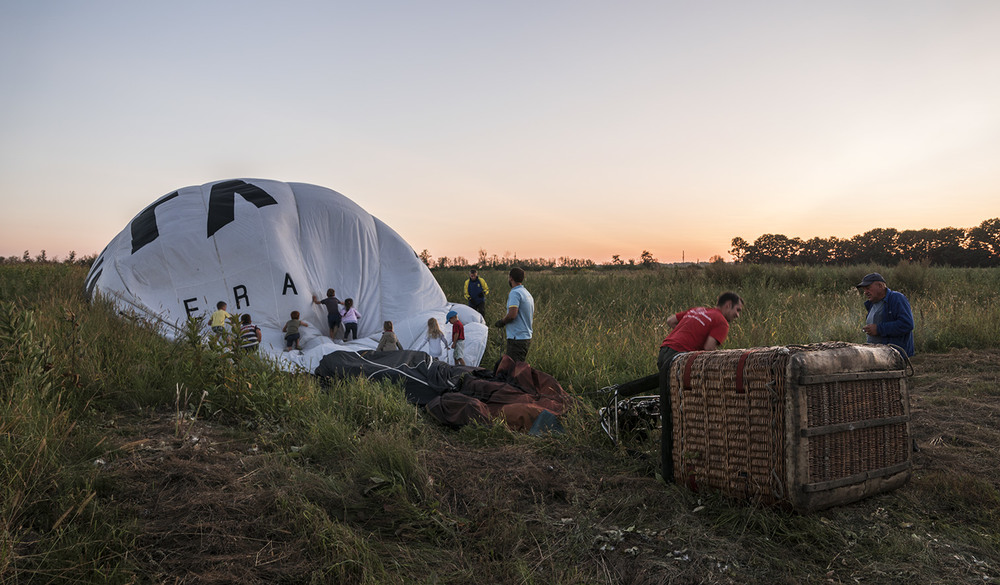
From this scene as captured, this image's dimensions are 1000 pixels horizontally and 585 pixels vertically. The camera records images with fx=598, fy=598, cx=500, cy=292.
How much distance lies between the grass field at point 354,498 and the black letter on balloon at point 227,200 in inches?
198

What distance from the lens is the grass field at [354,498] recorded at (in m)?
2.76

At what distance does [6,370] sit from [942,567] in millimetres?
5716

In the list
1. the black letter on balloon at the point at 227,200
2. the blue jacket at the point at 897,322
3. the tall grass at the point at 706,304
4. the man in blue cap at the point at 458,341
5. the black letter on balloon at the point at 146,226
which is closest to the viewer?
the blue jacket at the point at 897,322

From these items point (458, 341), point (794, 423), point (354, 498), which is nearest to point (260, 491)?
point (354, 498)

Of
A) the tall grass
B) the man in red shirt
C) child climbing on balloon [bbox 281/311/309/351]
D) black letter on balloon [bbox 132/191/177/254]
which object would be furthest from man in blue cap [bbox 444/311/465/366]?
black letter on balloon [bbox 132/191/177/254]

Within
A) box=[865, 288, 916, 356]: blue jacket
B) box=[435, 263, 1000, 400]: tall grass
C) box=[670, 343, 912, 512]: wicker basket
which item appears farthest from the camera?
box=[435, 263, 1000, 400]: tall grass

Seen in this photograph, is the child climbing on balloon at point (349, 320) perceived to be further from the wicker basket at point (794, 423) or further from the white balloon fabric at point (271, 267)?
the wicker basket at point (794, 423)

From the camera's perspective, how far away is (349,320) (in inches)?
403

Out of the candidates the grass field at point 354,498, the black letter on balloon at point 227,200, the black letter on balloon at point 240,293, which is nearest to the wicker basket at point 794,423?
the grass field at point 354,498

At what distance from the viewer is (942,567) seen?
9.35ft

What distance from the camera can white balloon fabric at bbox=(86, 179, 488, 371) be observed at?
9672 mm

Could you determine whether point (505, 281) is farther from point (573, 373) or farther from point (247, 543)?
point (247, 543)

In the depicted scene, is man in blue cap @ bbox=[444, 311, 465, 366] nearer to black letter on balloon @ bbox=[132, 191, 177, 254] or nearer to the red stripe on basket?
black letter on balloon @ bbox=[132, 191, 177, 254]

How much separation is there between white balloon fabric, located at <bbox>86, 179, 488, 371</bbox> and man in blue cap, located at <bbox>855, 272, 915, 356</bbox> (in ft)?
17.5
